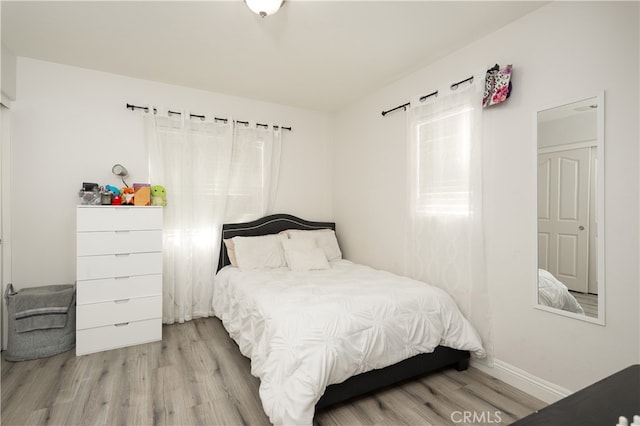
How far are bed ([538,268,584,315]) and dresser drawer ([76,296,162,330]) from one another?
3.08m

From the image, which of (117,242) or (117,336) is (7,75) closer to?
(117,242)

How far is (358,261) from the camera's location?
3760 mm

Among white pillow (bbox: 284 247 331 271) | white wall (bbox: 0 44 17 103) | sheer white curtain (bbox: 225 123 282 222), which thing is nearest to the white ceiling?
white wall (bbox: 0 44 17 103)

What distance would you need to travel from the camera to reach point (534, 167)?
6.73 ft

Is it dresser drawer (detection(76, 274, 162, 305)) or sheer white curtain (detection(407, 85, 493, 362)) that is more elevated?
sheer white curtain (detection(407, 85, 493, 362))

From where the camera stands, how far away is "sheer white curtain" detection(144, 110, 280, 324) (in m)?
3.24

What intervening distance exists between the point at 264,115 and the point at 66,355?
304 centimetres

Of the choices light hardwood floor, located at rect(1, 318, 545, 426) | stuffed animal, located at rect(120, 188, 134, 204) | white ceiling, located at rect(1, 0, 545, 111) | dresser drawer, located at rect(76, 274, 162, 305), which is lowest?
light hardwood floor, located at rect(1, 318, 545, 426)

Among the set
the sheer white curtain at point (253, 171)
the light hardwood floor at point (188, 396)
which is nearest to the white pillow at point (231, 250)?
the sheer white curtain at point (253, 171)

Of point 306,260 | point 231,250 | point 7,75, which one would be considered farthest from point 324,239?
point 7,75

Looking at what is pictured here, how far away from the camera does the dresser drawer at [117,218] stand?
2564 mm

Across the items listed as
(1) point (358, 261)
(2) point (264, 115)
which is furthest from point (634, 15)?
(2) point (264, 115)

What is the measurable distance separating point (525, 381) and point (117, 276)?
129 inches

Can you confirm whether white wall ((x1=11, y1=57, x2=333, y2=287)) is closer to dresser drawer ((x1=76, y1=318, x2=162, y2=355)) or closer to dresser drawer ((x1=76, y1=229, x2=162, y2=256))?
dresser drawer ((x1=76, y1=229, x2=162, y2=256))
